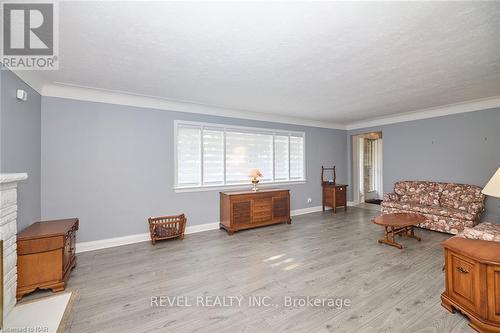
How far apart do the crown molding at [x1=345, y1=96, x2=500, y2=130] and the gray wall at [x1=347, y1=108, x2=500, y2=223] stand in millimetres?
86

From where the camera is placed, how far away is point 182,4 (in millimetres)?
1584

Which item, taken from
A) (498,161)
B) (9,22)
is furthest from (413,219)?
(9,22)

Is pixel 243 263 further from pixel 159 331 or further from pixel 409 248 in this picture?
pixel 409 248

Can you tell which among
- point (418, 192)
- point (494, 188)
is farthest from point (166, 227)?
point (418, 192)

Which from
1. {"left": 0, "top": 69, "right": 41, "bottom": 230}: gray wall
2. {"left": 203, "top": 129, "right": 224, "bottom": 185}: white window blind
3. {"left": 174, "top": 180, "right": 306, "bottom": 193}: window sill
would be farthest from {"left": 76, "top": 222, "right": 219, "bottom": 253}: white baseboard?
{"left": 203, "top": 129, "right": 224, "bottom": 185}: white window blind

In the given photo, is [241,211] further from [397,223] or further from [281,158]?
[397,223]

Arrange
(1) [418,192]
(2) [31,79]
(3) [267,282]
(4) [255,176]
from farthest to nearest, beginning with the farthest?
(1) [418,192] < (4) [255,176] < (2) [31,79] < (3) [267,282]

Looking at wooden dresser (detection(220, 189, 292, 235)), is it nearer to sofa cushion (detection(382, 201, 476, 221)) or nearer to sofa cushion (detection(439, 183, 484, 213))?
sofa cushion (detection(382, 201, 476, 221))

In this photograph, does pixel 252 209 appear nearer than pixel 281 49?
No

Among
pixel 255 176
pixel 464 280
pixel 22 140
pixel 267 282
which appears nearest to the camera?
pixel 464 280

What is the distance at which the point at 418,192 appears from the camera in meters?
4.79

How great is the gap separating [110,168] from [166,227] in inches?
52.3

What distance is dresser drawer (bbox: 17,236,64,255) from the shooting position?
2.14m

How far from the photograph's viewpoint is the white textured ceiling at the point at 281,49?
5.45 feet
